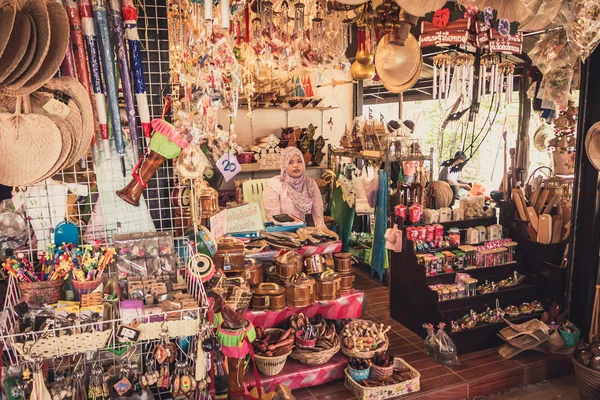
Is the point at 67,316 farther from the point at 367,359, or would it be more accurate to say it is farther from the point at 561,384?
the point at 561,384

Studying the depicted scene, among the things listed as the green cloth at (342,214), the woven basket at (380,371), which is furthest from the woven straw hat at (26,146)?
the green cloth at (342,214)

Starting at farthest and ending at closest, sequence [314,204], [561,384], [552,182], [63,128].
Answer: [314,204]
[552,182]
[561,384]
[63,128]

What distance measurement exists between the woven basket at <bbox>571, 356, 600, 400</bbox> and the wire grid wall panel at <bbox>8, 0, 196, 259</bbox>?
105 inches

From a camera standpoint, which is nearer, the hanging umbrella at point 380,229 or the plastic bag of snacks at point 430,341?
the plastic bag of snacks at point 430,341

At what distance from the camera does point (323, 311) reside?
3342 mm

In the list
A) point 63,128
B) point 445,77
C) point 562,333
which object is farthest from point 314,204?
point 63,128

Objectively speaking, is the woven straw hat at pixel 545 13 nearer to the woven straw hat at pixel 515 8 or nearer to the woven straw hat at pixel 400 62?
the woven straw hat at pixel 515 8

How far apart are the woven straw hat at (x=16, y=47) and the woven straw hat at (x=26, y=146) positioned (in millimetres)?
159

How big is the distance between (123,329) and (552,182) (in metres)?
3.68

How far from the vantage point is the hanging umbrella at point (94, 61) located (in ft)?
6.08

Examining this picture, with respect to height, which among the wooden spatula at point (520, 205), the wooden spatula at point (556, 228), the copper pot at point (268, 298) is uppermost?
the wooden spatula at point (520, 205)

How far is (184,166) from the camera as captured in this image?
202 cm

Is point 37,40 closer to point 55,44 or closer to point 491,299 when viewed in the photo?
point 55,44

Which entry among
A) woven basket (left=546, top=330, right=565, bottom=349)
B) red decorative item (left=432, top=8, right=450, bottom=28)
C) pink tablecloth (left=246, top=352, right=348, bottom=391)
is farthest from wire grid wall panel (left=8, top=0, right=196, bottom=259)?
woven basket (left=546, top=330, right=565, bottom=349)
